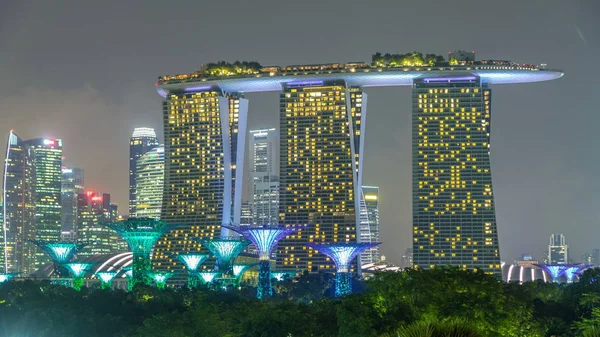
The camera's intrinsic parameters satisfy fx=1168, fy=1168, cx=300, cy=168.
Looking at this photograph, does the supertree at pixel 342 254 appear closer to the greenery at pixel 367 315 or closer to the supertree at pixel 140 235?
the supertree at pixel 140 235

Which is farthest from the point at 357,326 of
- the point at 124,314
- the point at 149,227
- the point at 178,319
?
the point at 149,227

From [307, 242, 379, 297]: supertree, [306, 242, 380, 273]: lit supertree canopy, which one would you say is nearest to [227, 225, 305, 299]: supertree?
[306, 242, 380, 273]: lit supertree canopy

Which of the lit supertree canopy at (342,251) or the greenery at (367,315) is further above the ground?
the lit supertree canopy at (342,251)

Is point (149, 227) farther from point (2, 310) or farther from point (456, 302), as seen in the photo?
point (456, 302)

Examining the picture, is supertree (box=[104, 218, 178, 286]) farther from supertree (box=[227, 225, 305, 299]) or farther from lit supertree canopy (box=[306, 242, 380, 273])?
lit supertree canopy (box=[306, 242, 380, 273])

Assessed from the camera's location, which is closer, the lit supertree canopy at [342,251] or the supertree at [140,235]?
the lit supertree canopy at [342,251]

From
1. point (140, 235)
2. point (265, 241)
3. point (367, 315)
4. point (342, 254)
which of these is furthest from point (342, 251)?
point (367, 315)

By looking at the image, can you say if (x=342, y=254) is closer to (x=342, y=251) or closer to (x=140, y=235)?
(x=342, y=251)

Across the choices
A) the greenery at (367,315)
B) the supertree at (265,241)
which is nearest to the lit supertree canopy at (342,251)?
the supertree at (265,241)

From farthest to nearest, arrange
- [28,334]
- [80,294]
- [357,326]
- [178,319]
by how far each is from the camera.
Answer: [80,294], [28,334], [178,319], [357,326]
